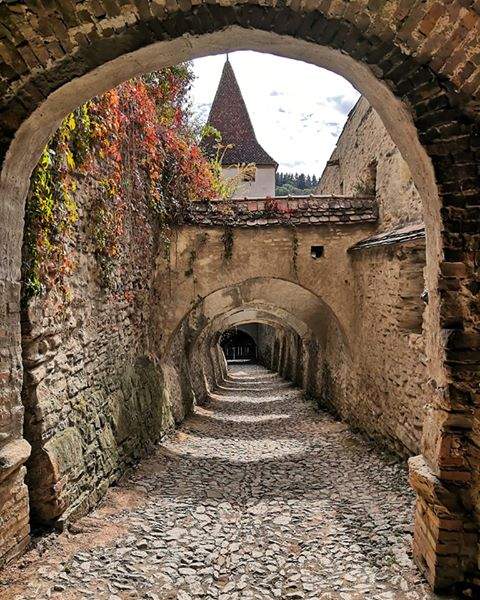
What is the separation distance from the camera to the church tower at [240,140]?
21.5 m

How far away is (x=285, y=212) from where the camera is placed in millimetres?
8320

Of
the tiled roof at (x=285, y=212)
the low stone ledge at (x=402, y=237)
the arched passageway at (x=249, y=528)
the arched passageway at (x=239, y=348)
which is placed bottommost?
the arched passageway at (x=239, y=348)

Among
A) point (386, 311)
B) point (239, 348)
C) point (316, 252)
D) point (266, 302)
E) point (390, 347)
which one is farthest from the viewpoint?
point (239, 348)

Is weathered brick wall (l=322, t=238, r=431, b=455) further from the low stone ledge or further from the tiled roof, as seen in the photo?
the tiled roof

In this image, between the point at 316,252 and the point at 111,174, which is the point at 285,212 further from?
the point at 111,174

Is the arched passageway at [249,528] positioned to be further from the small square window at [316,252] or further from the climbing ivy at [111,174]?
the small square window at [316,252]

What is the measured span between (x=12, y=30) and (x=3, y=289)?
62.2 inches

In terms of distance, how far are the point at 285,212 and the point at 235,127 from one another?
50.6 feet

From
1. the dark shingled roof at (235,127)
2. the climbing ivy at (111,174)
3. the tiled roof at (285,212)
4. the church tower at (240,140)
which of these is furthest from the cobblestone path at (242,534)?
the dark shingled roof at (235,127)

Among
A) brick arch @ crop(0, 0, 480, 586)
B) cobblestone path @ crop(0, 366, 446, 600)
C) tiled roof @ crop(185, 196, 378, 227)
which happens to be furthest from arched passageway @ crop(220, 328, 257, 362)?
brick arch @ crop(0, 0, 480, 586)

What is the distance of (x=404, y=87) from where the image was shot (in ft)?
8.46

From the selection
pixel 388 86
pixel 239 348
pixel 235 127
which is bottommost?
pixel 239 348

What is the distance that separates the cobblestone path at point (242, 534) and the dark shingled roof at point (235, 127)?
1675cm

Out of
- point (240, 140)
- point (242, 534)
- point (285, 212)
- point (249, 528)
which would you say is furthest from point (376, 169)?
point (240, 140)
